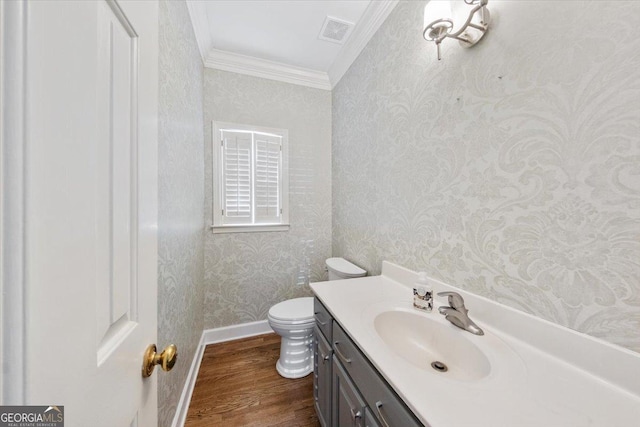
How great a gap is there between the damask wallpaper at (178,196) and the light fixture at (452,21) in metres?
1.14

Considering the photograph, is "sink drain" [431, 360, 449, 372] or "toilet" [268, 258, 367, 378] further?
"toilet" [268, 258, 367, 378]

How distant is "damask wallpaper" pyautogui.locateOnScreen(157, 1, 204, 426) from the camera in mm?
985

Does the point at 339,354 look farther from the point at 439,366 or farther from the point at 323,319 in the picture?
the point at 439,366

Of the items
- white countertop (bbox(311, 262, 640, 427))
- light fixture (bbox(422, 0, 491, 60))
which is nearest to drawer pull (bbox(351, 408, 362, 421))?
white countertop (bbox(311, 262, 640, 427))

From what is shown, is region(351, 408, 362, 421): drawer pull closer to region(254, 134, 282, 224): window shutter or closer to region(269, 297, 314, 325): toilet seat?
region(269, 297, 314, 325): toilet seat

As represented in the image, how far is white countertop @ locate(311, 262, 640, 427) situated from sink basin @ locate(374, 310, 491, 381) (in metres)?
0.04

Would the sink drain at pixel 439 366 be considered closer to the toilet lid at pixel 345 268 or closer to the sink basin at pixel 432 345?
the sink basin at pixel 432 345

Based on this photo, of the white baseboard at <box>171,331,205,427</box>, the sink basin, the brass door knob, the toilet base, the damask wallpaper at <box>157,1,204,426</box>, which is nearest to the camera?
the brass door knob

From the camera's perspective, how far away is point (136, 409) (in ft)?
1.49

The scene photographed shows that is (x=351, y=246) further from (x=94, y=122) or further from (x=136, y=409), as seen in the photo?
(x=94, y=122)

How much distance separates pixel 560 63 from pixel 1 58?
114cm

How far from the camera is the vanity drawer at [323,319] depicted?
3.43ft

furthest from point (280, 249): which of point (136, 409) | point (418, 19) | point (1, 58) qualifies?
point (1, 58)

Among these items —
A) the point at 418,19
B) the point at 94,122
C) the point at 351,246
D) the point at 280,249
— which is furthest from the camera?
the point at 280,249
